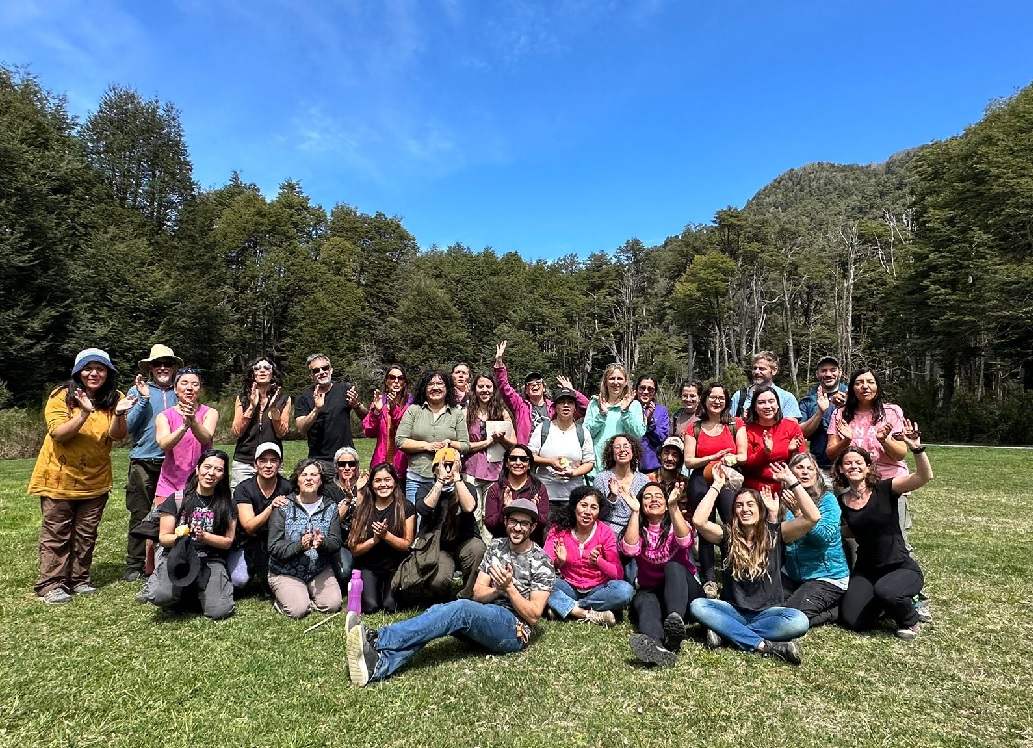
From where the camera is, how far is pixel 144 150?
42.7 m

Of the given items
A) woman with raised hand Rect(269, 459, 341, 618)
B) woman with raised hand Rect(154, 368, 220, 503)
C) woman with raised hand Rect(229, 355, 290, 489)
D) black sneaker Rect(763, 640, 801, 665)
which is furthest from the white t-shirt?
woman with raised hand Rect(154, 368, 220, 503)

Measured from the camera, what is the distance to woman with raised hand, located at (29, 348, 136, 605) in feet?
18.1

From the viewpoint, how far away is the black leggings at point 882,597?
4789 millimetres

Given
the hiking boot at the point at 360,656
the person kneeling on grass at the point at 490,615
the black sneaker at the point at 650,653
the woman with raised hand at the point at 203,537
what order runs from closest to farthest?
the hiking boot at the point at 360,656
the person kneeling on grass at the point at 490,615
the black sneaker at the point at 650,653
the woman with raised hand at the point at 203,537

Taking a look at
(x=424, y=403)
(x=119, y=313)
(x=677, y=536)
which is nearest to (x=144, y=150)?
(x=119, y=313)

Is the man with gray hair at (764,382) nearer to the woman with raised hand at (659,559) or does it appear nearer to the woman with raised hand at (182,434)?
the woman with raised hand at (659,559)

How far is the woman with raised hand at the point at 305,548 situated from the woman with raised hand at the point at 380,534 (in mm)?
243

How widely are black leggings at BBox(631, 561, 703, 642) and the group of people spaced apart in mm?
17

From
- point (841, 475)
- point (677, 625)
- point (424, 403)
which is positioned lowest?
point (677, 625)

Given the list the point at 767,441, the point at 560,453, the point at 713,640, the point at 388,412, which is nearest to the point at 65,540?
the point at 388,412

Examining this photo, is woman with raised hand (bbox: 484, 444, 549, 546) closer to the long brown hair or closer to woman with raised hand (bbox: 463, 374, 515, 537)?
woman with raised hand (bbox: 463, 374, 515, 537)

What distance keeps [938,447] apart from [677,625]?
2340cm

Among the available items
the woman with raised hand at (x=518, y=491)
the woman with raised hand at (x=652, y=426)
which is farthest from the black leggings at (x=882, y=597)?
the woman with raised hand at (x=518, y=491)

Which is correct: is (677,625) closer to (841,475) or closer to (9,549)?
(841,475)
